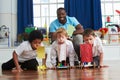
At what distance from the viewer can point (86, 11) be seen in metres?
7.09

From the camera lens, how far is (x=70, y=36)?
4191 mm

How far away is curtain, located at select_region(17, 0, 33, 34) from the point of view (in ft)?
23.3

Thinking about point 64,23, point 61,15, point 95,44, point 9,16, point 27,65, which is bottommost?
point 27,65

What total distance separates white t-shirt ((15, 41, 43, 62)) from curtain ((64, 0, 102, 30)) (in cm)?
341

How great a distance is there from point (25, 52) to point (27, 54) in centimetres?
8

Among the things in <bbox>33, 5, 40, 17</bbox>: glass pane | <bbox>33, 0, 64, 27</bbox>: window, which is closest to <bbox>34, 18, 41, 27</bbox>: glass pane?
<bbox>33, 0, 64, 27</bbox>: window

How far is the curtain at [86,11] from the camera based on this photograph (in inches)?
276

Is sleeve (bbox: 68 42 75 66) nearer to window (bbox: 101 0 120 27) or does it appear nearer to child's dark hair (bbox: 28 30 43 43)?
child's dark hair (bbox: 28 30 43 43)

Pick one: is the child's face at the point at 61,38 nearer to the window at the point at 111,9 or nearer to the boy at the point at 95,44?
the boy at the point at 95,44

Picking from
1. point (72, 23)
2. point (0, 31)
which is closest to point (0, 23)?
point (0, 31)

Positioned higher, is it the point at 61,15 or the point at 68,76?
the point at 61,15

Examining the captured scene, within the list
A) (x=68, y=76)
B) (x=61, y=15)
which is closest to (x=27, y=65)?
(x=61, y=15)

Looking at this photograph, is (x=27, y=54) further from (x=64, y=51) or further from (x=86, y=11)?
(x=86, y=11)

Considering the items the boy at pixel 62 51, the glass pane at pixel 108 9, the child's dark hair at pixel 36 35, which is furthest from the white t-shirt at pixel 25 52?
the glass pane at pixel 108 9
